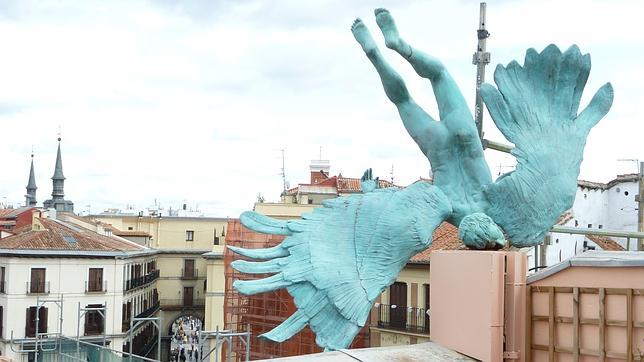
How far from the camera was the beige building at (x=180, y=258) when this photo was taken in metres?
40.3

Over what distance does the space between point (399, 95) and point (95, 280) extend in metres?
23.9

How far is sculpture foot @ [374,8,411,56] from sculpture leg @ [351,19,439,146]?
26 centimetres

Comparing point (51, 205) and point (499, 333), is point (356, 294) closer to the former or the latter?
point (499, 333)

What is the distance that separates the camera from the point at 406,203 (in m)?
10.2

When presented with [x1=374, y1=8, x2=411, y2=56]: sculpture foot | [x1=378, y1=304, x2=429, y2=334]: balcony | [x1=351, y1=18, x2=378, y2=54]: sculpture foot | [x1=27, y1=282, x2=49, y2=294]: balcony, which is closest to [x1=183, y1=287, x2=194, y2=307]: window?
[x1=27, y1=282, x2=49, y2=294]: balcony

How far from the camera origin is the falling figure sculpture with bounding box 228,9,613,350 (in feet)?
31.5

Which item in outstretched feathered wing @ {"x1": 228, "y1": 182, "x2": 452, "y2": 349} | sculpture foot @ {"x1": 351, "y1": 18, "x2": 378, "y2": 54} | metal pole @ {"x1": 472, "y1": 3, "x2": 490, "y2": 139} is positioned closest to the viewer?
outstretched feathered wing @ {"x1": 228, "y1": 182, "x2": 452, "y2": 349}

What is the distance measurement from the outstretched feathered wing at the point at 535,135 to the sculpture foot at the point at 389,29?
152 cm

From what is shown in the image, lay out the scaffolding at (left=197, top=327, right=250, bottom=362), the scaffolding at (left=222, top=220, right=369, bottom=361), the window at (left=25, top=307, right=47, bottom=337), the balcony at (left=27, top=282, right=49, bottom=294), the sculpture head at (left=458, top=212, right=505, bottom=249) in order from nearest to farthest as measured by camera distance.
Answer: the sculpture head at (left=458, top=212, right=505, bottom=249), the scaffolding at (left=197, top=327, right=250, bottom=362), the scaffolding at (left=222, top=220, right=369, bottom=361), the window at (left=25, top=307, right=47, bottom=337), the balcony at (left=27, top=282, right=49, bottom=294)

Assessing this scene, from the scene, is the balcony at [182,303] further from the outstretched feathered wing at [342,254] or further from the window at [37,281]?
the outstretched feathered wing at [342,254]

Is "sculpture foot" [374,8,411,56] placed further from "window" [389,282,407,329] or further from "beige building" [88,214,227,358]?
"beige building" [88,214,227,358]

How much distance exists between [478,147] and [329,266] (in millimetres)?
2687

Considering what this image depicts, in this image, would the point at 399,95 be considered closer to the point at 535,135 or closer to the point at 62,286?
the point at 535,135

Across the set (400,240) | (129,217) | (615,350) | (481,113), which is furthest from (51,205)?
(615,350)
